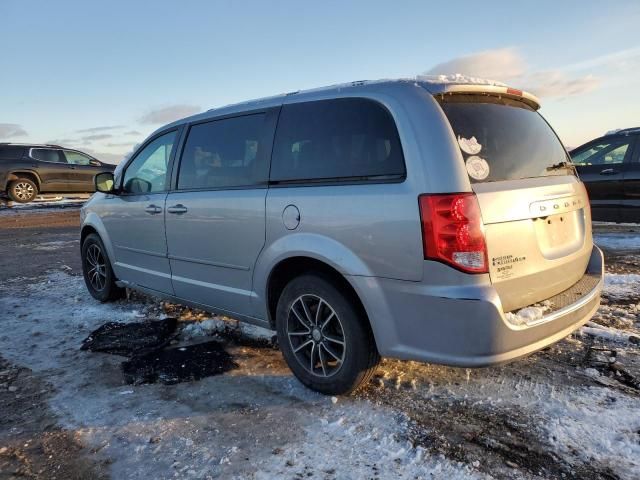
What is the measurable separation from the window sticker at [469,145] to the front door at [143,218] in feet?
8.55

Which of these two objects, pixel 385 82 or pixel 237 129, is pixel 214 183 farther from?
pixel 385 82

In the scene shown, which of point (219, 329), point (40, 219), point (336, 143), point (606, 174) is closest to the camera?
point (336, 143)

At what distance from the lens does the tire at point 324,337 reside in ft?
9.87

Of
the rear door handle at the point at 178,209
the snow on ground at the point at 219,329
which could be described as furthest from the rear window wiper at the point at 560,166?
the rear door handle at the point at 178,209

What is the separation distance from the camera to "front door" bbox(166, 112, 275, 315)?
3549 mm

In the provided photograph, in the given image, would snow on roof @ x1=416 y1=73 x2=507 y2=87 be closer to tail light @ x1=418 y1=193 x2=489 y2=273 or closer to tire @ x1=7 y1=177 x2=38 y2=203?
tail light @ x1=418 y1=193 x2=489 y2=273

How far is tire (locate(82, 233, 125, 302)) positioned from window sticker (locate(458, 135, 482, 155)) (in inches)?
155

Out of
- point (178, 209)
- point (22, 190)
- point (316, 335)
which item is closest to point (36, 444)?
point (316, 335)

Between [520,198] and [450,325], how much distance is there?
0.79 metres

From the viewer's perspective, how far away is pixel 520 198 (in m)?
2.76

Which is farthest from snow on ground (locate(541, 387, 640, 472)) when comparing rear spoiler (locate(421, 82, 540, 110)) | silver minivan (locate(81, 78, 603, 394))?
rear spoiler (locate(421, 82, 540, 110))

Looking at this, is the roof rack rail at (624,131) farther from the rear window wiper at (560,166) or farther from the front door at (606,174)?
the rear window wiper at (560,166)

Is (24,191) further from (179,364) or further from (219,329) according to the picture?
(179,364)

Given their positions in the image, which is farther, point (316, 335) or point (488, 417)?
point (316, 335)
